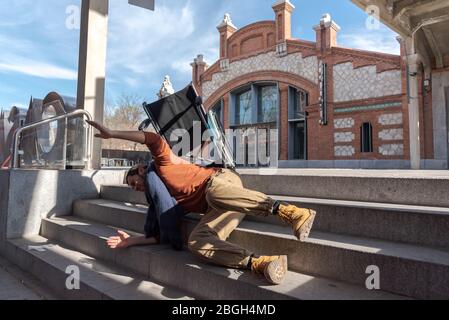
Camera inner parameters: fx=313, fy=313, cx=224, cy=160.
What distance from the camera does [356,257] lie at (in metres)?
1.92

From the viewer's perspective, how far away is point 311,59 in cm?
1451

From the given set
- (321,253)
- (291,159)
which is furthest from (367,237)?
(291,159)

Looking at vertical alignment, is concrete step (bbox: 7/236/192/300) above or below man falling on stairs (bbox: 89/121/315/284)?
below

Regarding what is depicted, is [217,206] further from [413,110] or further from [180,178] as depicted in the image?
[413,110]

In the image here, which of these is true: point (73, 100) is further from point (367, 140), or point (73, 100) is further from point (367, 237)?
point (367, 140)

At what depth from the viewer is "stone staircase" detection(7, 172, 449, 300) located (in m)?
1.79

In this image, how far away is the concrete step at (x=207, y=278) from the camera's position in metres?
1.81

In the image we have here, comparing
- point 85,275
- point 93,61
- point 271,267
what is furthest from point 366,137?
point 85,275

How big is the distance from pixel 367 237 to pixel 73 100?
5788mm

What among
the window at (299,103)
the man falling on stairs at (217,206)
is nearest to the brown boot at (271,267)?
the man falling on stairs at (217,206)

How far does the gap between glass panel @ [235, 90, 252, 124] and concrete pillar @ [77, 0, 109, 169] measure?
1189cm

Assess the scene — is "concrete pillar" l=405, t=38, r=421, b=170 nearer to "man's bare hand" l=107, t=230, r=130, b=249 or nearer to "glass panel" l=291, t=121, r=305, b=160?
"glass panel" l=291, t=121, r=305, b=160

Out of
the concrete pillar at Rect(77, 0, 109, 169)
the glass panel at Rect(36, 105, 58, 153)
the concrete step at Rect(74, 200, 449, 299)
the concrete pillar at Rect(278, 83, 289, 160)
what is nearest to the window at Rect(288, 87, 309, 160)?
the concrete pillar at Rect(278, 83, 289, 160)

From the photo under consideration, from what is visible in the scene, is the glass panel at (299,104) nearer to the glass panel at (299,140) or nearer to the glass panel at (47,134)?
the glass panel at (299,140)
